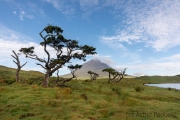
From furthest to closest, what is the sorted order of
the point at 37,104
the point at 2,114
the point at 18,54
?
1. the point at 18,54
2. the point at 37,104
3. the point at 2,114

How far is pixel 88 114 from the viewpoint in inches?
518

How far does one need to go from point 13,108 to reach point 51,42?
73.4ft

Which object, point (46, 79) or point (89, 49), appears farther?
point (89, 49)

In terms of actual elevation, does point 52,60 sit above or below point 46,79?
above

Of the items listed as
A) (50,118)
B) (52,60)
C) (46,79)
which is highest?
(52,60)

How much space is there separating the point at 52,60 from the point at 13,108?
21.6 meters

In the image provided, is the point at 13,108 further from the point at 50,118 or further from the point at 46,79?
the point at 46,79

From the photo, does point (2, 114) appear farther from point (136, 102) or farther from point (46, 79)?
point (46, 79)

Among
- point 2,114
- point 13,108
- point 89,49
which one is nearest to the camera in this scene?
point 2,114

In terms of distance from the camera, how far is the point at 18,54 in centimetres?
3956

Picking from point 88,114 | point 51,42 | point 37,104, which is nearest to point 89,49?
point 51,42

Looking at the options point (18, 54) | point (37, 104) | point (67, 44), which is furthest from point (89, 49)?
point (37, 104)

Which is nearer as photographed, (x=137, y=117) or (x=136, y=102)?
(x=137, y=117)

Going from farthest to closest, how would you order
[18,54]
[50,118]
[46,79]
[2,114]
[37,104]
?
[18,54] < [46,79] < [37,104] < [2,114] < [50,118]
